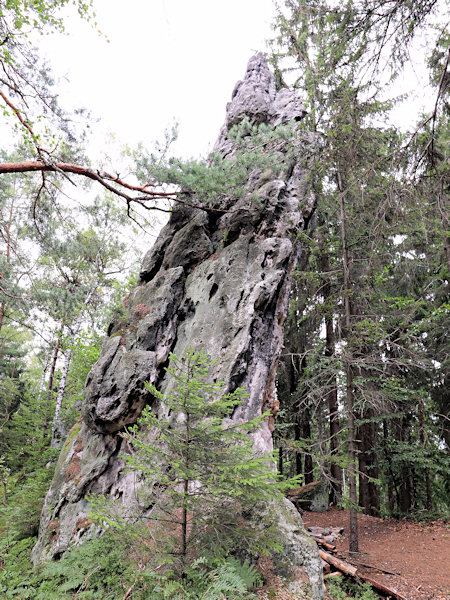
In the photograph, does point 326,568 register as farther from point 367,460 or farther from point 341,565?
point 367,460

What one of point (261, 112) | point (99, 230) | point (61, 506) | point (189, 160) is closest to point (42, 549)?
point (61, 506)

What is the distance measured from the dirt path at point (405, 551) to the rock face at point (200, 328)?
9.06ft

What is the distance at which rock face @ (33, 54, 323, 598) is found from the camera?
5.96 metres

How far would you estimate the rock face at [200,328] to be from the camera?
5.96 m

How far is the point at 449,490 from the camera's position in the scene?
34.0 feet

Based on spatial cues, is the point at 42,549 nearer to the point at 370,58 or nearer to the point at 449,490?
the point at 370,58

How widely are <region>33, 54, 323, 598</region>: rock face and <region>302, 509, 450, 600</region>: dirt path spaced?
276 centimetres

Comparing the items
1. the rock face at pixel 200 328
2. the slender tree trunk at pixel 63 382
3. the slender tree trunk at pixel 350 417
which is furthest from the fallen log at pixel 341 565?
the slender tree trunk at pixel 63 382

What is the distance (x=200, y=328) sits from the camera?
7.00 m

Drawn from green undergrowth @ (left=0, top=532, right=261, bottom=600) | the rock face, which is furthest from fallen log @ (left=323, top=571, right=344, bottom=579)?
green undergrowth @ (left=0, top=532, right=261, bottom=600)

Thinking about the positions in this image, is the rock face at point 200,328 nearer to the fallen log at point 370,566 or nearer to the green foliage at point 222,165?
the green foliage at point 222,165

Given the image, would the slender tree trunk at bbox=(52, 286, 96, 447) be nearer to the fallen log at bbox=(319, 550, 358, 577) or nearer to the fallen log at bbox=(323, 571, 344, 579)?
the fallen log at bbox=(319, 550, 358, 577)

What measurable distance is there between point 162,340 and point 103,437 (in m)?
2.40

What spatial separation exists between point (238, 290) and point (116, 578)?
4959 mm
